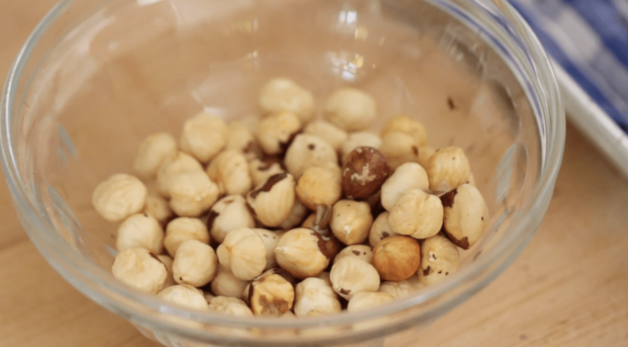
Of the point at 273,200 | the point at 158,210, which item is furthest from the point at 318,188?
the point at 158,210

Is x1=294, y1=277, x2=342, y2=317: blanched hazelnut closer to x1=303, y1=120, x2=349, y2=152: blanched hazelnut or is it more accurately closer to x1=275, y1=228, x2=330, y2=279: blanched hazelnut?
x1=275, y1=228, x2=330, y2=279: blanched hazelnut

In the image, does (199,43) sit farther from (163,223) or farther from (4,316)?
(4,316)

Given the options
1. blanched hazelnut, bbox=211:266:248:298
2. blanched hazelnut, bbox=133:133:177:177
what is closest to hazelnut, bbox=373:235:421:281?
blanched hazelnut, bbox=211:266:248:298

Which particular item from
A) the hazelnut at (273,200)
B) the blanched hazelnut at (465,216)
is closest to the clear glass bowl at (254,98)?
the blanched hazelnut at (465,216)

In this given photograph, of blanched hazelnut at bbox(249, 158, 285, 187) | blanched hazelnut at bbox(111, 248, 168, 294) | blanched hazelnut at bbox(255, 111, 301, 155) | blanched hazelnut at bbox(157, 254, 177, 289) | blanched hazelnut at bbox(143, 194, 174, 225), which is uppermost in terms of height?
blanched hazelnut at bbox(255, 111, 301, 155)

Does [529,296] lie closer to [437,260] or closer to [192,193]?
[437,260]

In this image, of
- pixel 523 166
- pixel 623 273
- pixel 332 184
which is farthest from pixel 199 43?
pixel 623 273
